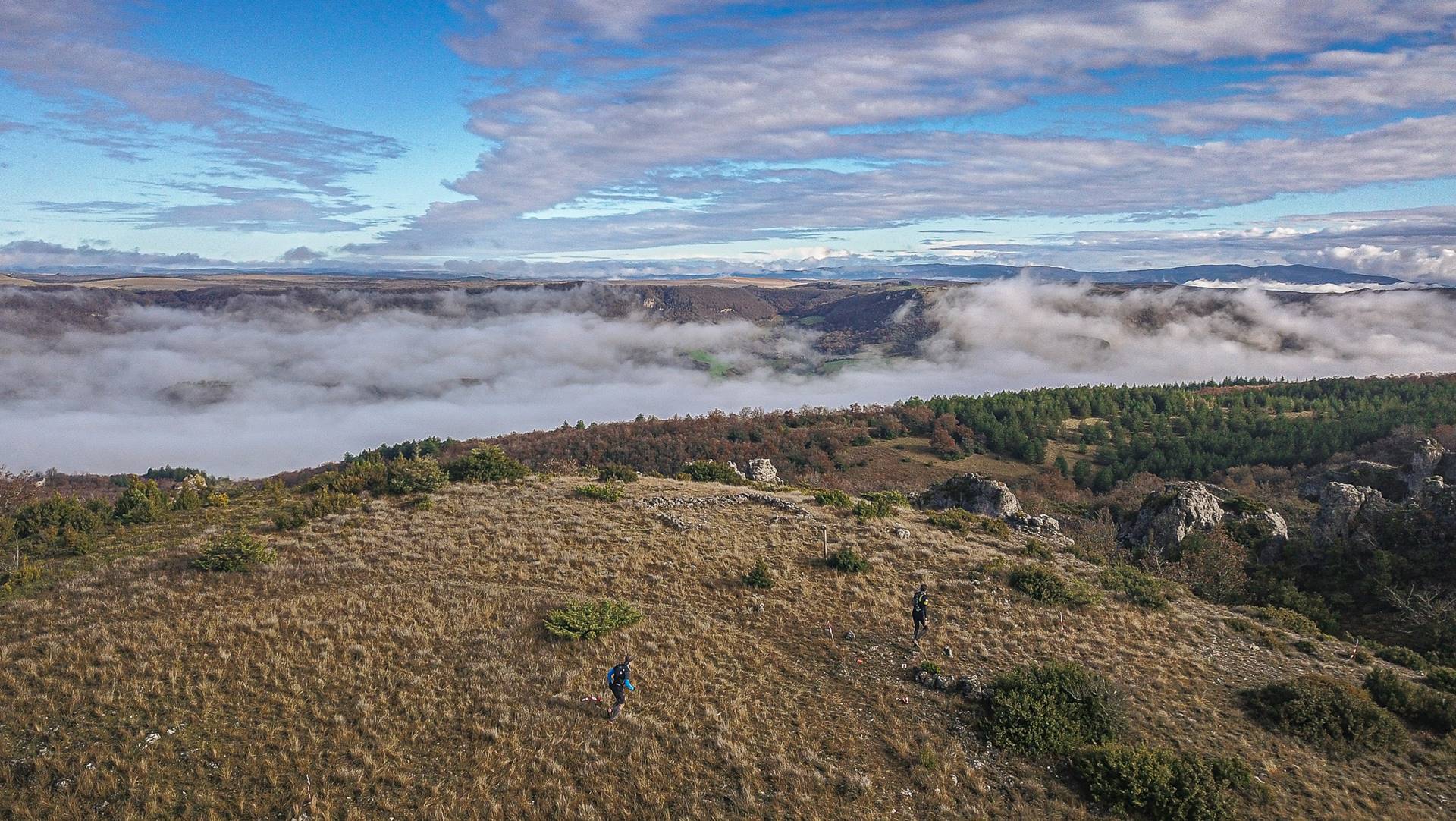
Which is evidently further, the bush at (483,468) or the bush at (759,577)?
the bush at (483,468)

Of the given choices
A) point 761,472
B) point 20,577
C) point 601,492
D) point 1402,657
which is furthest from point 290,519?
point 1402,657

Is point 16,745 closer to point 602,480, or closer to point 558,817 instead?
point 558,817

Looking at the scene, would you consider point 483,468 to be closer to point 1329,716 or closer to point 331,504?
point 331,504

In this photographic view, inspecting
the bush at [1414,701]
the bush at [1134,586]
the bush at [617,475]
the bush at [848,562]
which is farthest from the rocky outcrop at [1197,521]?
the bush at [617,475]

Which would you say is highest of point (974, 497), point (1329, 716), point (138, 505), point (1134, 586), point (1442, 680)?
point (138, 505)

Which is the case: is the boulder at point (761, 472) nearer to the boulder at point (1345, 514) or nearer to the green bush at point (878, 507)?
the green bush at point (878, 507)

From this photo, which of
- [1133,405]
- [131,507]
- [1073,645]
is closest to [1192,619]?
[1073,645]
